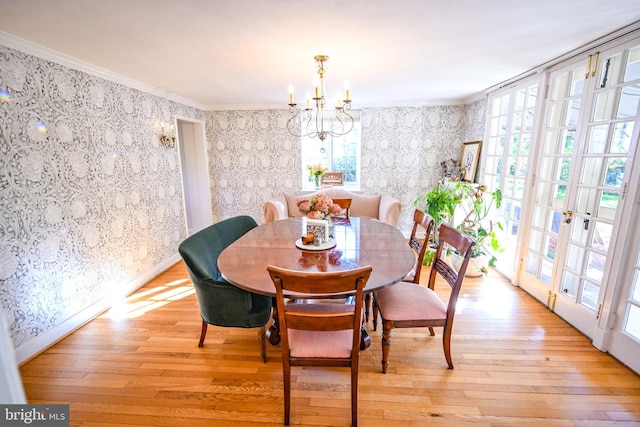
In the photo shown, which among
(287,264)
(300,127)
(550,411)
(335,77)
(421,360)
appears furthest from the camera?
(300,127)

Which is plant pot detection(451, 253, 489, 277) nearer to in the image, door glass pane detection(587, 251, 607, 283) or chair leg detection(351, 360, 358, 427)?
door glass pane detection(587, 251, 607, 283)

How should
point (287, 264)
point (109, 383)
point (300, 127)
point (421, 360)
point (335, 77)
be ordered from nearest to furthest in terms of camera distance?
point (287, 264)
point (109, 383)
point (421, 360)
point (335, 77)
point (300, 127)

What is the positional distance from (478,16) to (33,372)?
12.2ft

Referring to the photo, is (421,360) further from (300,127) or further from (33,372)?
(300,127)

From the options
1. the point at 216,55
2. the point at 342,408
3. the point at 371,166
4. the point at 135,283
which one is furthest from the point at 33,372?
the point at 371,166

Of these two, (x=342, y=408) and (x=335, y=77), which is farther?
(x=335, y=77)

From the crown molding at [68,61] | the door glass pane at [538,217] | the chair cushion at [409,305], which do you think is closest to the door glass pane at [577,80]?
the door glass pane at [538,217]

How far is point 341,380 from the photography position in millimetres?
1854

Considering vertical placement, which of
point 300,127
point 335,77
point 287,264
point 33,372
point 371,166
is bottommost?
point 33,372

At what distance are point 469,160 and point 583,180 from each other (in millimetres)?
1921

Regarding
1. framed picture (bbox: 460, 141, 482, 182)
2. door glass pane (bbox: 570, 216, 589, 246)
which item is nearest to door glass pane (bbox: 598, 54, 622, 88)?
door glass pane (bbox: 570, 216, 589, 246)

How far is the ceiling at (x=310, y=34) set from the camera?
1.60m

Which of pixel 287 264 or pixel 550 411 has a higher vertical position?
pixel 287 264

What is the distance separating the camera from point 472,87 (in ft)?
11.6
